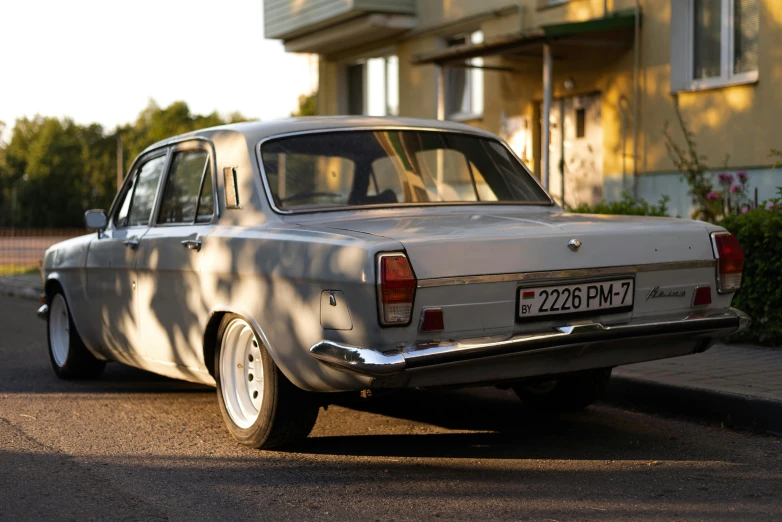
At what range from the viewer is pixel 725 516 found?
4.03 m

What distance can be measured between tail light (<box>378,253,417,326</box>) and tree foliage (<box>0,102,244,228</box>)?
9439 cm

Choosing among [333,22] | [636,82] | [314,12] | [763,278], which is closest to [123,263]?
[763,278]

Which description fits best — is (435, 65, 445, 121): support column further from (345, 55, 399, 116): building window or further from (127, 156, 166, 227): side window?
(127, 156, 166, 227): side window

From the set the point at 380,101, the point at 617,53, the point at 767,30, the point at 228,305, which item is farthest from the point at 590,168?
the point at 228,305

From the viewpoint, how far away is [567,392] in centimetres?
618

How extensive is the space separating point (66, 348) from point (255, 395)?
2.96 metres

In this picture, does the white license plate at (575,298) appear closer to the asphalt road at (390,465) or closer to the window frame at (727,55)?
the asphalt road at (390,465)

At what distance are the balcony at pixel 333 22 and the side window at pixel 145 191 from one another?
11906 mm

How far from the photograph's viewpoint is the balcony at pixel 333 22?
18453mm

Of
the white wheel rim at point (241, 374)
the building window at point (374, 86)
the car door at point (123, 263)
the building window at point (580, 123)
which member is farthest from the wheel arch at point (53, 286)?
the building window at point (374, 86)

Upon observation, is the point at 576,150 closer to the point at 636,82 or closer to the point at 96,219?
the point at 636,82

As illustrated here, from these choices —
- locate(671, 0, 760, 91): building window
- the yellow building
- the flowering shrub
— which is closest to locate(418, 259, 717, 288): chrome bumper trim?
the flowering shrub

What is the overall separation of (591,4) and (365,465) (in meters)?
11.0

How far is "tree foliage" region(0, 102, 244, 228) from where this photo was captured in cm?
10169
